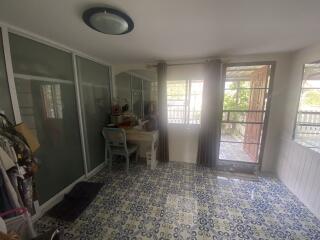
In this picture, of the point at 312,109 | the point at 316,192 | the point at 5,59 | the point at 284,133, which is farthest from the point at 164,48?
the point at 316,192

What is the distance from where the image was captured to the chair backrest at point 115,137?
8.15 ft

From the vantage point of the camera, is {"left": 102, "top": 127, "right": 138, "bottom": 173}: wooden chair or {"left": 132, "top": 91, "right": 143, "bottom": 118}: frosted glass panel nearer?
{"left": 102, "top": 127, "right": 138, "bottom": 173}: wooden chair

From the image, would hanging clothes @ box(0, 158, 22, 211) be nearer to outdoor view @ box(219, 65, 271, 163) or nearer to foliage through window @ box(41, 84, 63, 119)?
foliage through window @ box(41, 84, 63, 119)

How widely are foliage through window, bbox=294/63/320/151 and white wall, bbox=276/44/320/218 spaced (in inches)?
2.6

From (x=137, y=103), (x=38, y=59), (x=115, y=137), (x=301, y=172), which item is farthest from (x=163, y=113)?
(x=301, y=172)

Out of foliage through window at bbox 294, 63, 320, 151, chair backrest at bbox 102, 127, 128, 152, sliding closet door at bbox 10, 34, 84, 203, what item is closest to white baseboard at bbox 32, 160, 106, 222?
sliding closet door at bbox 10, 34, 84, 203

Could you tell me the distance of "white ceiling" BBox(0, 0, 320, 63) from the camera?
42.2 inches

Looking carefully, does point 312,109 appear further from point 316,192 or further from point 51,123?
point 51,123

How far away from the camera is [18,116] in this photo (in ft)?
4.79

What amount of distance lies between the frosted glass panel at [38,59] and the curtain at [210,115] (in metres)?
2.24

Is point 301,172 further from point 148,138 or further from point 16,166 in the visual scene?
point 16,166

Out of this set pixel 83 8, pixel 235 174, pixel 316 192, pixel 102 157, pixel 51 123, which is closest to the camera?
pixel 83 8

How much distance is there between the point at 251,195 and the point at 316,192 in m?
0.69

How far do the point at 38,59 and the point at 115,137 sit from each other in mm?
1495
